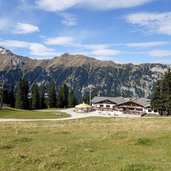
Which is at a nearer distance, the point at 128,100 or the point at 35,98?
the point at 128,100

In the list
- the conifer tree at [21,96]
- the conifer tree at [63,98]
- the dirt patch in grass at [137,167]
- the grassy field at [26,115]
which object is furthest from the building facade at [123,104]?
the dirt patch in grass at [137,167]

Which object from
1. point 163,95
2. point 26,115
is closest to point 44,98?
point 26,115

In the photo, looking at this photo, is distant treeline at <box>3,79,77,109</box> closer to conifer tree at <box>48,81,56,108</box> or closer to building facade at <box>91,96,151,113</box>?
conifer tree at <box>48,81,56,108</box>

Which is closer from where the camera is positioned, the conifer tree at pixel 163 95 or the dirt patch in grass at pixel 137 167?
the dirt patch in grass at pixel 137 167

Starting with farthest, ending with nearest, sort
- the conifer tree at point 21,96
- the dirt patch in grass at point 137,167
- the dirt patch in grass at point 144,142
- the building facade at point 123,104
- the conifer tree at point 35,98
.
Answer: the conifer tree at point 35,98
the building facade at point 123,104
the conifer tree at point 21,96
the dirt patch in grass at point 144,142
the dirt patch in grass at point 137,167

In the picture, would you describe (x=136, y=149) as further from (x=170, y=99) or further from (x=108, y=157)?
(x=170, y=99)

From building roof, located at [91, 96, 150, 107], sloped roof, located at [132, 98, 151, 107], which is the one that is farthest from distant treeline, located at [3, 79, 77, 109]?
sloped roof, located at [132, 98, 151, 107]

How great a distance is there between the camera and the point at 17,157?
805 inches

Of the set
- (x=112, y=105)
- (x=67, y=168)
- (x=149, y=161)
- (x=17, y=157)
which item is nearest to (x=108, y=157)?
(x=149, y=161)

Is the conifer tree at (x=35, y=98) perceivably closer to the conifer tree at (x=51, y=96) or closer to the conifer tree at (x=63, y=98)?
the conifer tree at (x=51, y=96)

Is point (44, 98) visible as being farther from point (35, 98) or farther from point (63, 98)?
point (63, 98)

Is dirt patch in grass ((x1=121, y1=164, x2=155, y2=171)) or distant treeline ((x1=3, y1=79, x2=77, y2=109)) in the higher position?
distant treeline ((x1=3, y1=79, x2=77, y2=109))

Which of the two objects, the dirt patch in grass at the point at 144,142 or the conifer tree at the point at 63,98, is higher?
the conifer tree at the point at 63,98

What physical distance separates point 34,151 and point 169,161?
961 cm
